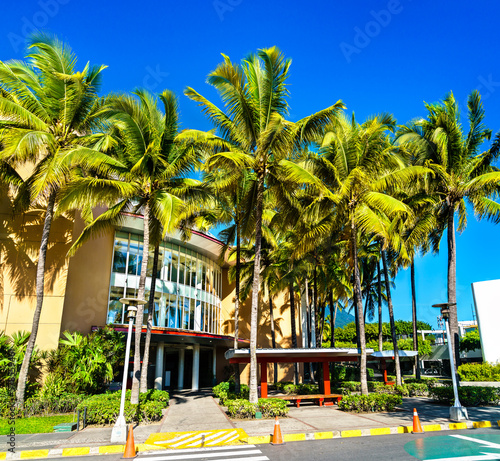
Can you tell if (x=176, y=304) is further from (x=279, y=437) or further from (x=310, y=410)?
(x=279, y=437)

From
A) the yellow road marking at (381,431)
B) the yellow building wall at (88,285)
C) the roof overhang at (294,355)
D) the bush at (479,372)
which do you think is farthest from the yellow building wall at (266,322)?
the yellow road marking at (381,431)

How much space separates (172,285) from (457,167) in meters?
18.3

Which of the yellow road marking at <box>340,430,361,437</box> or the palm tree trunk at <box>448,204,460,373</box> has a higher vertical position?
the palm tree trunk at <box>448,204,460,373</box>

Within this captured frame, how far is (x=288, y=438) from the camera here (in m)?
10.4

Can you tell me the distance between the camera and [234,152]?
14.5 metres

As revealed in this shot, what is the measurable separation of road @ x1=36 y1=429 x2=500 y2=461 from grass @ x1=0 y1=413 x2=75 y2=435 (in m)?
3.05

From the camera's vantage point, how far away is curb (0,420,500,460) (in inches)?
367

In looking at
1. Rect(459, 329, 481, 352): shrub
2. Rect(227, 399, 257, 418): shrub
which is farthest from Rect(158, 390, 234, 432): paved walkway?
Rect(459, 329, 481, 352): shrub

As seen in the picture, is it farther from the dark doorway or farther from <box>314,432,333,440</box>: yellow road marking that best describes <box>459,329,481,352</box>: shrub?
<box>314,432,333,440</box>: yellow road marking

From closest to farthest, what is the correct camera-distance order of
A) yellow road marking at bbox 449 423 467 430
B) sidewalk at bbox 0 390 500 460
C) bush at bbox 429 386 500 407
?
sidewalk at bbox 0 390 500 460, yellow road marking at bbox 449 423 467 430, bush at bbox 429 386 500 407

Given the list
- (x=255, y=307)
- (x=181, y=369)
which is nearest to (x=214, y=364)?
(x=181, y=369)

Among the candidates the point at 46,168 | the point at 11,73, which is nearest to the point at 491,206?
the point at 46,168

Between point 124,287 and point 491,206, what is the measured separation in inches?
790

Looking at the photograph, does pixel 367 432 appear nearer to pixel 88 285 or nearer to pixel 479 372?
pixel 479 372
